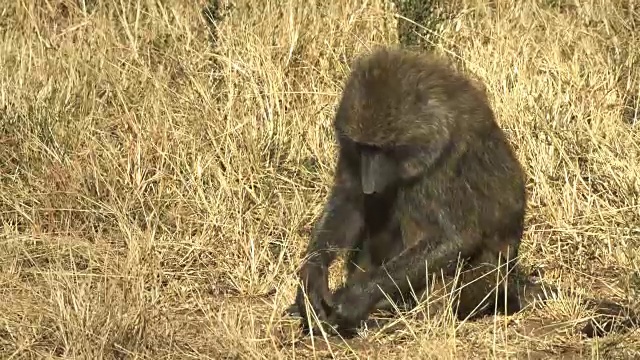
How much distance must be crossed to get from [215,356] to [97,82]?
296 centimetres

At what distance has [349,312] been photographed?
16.7 feet

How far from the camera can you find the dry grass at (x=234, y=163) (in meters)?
4.91

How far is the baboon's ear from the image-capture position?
5.06 metres

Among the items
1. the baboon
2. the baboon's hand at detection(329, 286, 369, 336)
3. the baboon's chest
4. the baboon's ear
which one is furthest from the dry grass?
the baboon's ear

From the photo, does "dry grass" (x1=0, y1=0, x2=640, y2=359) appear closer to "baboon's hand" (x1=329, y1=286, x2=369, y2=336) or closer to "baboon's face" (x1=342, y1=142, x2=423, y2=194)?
"baboon's hand" (x1=329, y1=286, x2=369, y2=336)

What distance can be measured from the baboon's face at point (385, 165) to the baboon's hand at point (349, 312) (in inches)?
18.0

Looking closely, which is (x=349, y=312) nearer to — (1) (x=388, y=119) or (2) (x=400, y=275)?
(2) (x=400, y=275)

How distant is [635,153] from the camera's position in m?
6.51

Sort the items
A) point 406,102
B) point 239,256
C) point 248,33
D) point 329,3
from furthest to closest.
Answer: point 329,3
point 248,33
point 239,256
point 406,102

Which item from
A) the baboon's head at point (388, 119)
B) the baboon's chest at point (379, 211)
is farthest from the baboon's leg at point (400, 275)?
the baboon's head at point (388, 119)

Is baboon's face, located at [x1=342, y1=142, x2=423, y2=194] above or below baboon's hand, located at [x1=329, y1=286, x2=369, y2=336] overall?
above

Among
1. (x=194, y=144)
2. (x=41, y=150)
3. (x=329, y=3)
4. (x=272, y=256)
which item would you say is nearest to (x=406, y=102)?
(x=272, y=256)

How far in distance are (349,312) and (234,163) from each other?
1.64 m

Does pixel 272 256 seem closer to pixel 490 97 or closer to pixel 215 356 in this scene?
pixel 215 356
